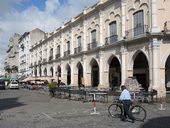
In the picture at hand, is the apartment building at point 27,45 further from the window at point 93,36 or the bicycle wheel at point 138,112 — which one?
the bicycle wheel at point 138,112

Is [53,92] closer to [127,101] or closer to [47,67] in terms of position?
[127,101]

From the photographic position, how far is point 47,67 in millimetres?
72750

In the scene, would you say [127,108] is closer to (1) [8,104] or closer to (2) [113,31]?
(1) [8,104]

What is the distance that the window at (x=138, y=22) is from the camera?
34.8 m

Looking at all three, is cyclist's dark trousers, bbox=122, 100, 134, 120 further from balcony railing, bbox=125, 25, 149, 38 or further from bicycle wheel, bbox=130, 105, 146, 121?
balcony railing, bbox=125, 25, 149, 38

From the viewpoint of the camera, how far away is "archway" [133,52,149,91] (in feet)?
129

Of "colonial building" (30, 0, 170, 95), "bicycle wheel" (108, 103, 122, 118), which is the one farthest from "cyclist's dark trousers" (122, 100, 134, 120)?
"colonial building" (30, 0, 170, 95)

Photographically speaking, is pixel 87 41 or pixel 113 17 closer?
pixel 113 17

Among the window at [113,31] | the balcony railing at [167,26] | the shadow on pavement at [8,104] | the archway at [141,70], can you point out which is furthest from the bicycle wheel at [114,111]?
the window at [113,31]

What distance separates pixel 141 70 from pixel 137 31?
620 cm

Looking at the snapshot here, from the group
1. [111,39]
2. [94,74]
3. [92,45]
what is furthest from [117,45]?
[94,74]

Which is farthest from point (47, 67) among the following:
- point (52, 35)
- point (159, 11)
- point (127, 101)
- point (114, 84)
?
point (127, 101)

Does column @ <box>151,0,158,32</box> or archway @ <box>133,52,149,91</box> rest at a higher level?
column @ <box>151,0,158,32</box>

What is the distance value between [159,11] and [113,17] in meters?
9.15
